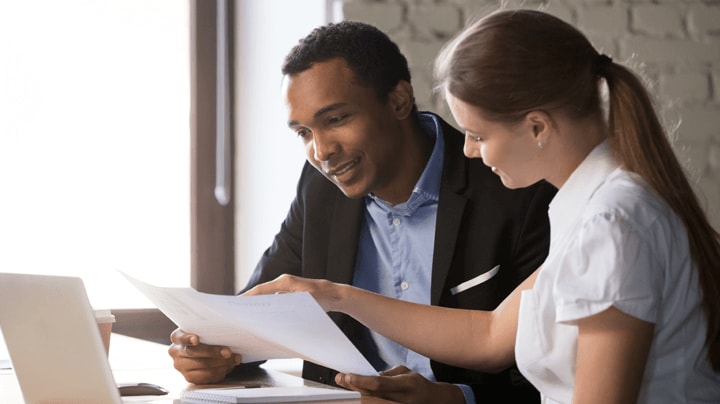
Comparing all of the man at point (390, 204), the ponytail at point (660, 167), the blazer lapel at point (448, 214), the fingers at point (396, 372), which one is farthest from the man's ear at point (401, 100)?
the ponytail at point (660, 167)

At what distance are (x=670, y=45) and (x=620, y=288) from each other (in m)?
1.51

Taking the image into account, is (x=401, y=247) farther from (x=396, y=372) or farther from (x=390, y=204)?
(x=396, y=372)

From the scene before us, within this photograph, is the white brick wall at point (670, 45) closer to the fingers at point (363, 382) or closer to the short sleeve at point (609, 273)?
the fingers at point (363, 382)

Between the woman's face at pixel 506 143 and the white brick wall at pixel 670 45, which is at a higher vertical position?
the white brick wall at pixel 670 45

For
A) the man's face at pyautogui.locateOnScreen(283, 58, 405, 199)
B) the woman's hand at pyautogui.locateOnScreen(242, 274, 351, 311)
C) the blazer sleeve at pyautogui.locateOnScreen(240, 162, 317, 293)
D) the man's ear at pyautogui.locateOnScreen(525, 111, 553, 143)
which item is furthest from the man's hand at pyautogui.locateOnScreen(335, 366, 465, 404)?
the blazer sleeve at pyautogui.locateOnScreen(240, 162, 317, 293)

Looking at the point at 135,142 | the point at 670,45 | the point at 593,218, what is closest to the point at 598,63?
the point at 593,218

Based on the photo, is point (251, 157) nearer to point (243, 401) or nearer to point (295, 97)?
point (295, 97)

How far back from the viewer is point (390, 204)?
1741mm

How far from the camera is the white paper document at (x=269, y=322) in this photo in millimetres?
1154

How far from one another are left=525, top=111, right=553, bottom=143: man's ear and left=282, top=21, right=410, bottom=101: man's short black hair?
609 millimetres

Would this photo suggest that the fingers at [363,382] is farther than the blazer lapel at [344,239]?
No

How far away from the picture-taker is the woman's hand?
134cm

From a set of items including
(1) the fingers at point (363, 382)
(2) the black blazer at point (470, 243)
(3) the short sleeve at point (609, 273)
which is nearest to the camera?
(3) the short sleeve at point (609, 273)

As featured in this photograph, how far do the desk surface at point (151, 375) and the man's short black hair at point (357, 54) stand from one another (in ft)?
1.73
